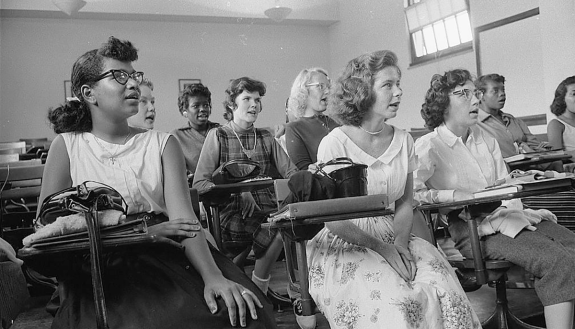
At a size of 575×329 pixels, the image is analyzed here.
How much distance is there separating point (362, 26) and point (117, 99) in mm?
3644

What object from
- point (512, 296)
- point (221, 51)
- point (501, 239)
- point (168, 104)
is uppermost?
point (221, 51)

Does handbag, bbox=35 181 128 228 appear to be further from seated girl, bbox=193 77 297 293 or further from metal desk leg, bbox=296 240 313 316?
seated girl, bbox=193 77 297 293

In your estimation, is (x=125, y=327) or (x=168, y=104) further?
(x=168, y=104)

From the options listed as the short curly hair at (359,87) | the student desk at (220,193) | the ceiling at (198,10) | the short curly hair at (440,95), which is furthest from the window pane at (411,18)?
the short curly hair at (359,87)

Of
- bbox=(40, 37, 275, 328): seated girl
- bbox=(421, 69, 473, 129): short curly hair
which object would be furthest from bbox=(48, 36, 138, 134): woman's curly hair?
bbox=(421, 69, 473, 129): short curly hair

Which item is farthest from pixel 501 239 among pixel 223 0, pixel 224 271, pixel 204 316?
pixel 223 0

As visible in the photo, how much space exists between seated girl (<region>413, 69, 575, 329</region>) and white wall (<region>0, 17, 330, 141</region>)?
199 centimetres

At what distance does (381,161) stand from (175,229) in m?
0.99

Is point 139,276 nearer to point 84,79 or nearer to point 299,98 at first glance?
point 84,79

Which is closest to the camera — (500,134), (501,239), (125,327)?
(125,327)

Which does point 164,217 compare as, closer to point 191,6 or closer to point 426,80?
point 191,6

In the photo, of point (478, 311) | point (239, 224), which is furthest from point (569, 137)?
point (239, 224)

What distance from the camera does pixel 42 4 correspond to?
383 cm

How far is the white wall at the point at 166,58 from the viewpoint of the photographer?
4.10 m
